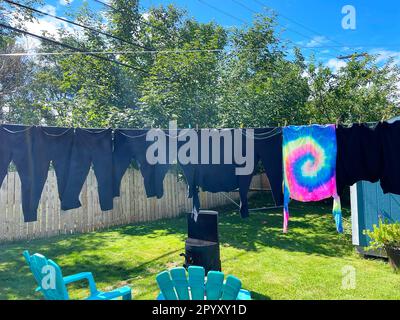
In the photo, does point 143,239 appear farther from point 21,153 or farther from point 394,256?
point 394,256

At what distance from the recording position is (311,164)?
447 cm

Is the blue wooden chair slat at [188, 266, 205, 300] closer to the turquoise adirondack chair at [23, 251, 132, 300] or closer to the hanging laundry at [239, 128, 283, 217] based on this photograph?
the turquoise adirondack chair at [23, 251, 132, 300]

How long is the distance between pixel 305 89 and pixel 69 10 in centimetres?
1122

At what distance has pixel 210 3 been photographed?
A: 305 inches

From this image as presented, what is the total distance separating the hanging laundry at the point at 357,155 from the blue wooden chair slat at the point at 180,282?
2733 mm

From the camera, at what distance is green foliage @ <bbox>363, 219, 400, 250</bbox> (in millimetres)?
5098

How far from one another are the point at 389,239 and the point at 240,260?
2.65m

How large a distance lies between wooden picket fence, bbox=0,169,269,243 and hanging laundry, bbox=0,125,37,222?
9.61 feet

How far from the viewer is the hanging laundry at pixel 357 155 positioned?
→ 166 inches

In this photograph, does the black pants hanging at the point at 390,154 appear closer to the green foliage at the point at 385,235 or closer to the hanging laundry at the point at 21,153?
the green foliage at the point at 385,235

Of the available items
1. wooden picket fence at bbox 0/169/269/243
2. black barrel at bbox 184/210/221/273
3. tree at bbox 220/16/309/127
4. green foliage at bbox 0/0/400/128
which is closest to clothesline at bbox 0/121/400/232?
black barrel at bbox 184/210/221/273

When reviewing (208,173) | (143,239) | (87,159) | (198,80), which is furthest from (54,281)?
(198,80)

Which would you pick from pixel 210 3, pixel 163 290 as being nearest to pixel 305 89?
pixel 210 3
